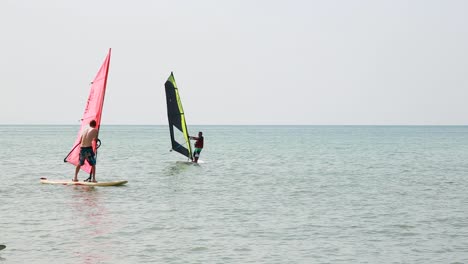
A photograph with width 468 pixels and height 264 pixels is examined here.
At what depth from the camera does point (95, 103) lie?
23938mm

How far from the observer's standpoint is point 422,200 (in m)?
21.5

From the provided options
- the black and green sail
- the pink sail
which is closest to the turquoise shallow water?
the pink sail

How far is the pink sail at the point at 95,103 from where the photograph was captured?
23.6 meters

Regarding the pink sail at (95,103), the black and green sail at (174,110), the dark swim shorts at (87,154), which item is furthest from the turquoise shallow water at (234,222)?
the black and green sail at (174,110)

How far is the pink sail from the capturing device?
930 inches

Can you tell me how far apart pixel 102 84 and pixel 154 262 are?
12780 mm

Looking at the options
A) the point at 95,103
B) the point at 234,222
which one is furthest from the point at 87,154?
the point at 234,222

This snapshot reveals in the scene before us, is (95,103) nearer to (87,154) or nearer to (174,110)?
(87,154)

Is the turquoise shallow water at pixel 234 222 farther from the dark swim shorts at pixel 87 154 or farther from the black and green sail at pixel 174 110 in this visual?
the black and green sail at pixel 174 110

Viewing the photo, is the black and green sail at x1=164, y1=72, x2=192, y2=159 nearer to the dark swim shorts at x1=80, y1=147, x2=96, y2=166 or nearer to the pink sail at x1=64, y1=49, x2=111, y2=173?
the pink sail at x1=64, y1=49, x2=111, y2=173

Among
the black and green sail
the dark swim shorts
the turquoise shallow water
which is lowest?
the turquoise shallow water

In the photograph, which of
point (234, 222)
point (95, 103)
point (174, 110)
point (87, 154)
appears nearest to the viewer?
point (234, 222)

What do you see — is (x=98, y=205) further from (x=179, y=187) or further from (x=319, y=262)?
(x=319, y=262)

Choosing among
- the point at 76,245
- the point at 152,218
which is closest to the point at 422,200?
the point at 152,218
